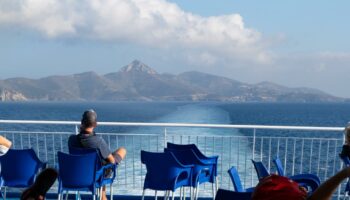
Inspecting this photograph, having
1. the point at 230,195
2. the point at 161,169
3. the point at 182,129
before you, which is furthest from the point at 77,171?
the point at 182,129

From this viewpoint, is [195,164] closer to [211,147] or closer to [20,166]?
[20,166]

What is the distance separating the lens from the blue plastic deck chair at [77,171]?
4070 mm

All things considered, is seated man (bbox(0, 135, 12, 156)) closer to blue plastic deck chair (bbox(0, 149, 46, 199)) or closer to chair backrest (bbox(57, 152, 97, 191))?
blue plastic deck chair (bbox(0, 149, 46, 199))

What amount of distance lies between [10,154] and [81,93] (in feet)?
644

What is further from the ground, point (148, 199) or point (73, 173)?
point (73, 173)

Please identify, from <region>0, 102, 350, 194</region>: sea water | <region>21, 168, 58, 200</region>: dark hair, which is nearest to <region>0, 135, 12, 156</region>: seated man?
<region>0, 102, 350, 194</region>: sea water

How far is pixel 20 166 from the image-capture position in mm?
4223

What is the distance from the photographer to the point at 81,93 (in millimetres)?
197125

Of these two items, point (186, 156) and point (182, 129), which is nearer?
point (186, 156)

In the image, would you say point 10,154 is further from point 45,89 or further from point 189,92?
point 45,89

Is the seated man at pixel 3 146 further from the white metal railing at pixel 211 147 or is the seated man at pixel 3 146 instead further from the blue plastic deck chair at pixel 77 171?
the white metal railing at pixel 211 147

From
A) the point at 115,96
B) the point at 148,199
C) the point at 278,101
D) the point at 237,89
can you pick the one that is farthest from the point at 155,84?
the point at 148,199

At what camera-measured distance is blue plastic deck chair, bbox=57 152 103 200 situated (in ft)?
13.4

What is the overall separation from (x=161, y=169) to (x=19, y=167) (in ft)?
4.01
